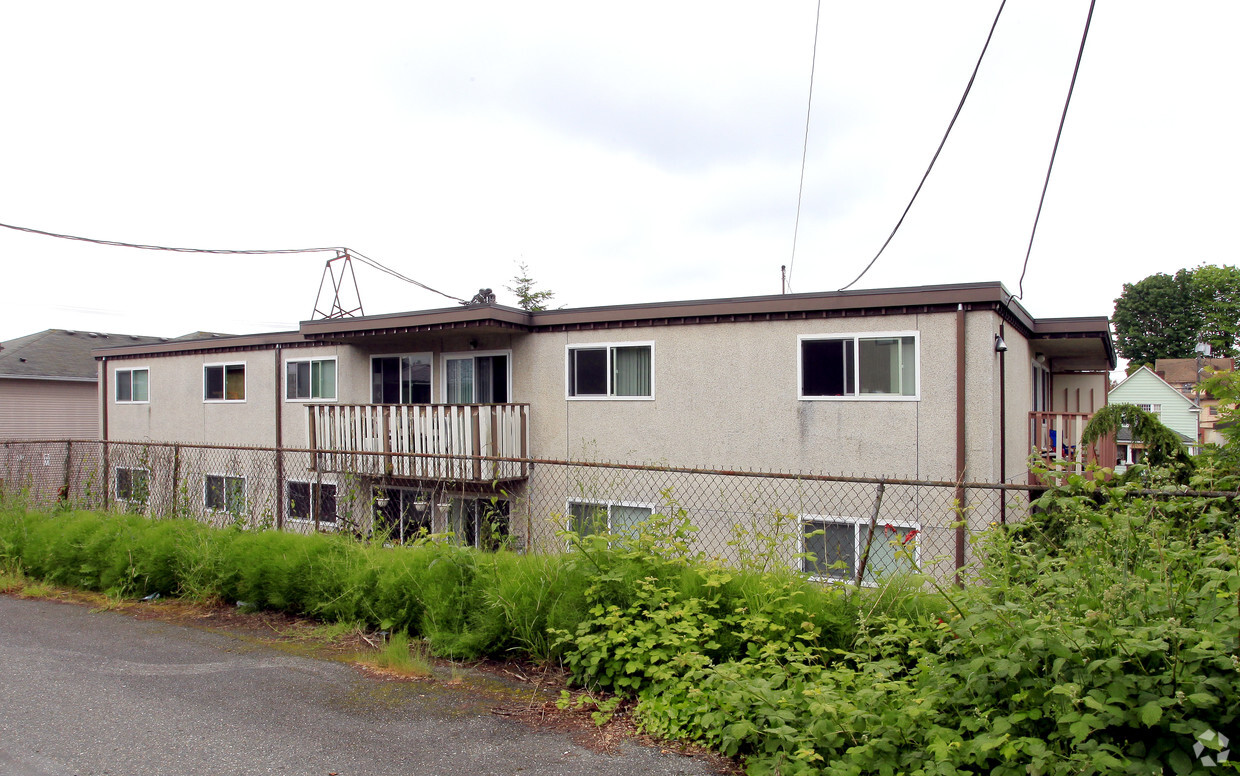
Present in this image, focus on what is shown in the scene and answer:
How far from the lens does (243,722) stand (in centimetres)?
382

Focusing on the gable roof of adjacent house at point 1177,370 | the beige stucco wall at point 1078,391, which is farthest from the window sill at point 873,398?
the gable roof of adjacent house at point 1177,370

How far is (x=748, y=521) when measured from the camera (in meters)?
A: 10.2

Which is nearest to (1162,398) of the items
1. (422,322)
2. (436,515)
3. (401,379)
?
(401,379)

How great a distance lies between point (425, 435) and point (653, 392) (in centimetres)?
419

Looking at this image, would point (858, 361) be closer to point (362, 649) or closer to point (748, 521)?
point (748, 521)

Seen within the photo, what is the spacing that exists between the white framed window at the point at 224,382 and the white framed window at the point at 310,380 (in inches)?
59.3

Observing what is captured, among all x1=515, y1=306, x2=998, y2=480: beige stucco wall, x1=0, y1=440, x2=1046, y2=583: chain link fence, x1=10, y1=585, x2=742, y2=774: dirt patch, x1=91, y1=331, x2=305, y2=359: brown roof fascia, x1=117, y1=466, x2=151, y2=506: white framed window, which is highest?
x1=91, y1=331, x2=305, y2=359: brown roof fascia

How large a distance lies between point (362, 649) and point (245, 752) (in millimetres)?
1470

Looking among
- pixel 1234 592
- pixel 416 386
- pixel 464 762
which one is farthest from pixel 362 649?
pixel 416 386

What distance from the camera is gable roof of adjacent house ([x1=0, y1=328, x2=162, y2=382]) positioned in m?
22.7

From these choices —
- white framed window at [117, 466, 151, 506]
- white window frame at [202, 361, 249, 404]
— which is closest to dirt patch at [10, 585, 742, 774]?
white framed window at [117, 466, 151, 506]

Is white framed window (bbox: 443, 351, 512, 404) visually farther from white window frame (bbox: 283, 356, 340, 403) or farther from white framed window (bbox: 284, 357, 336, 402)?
white framed window (bbox: 284, 357, 336, 402)

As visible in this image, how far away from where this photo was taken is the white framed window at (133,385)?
1808 cm

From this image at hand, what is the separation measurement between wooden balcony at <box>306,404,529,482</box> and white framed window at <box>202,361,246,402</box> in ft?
11.7
